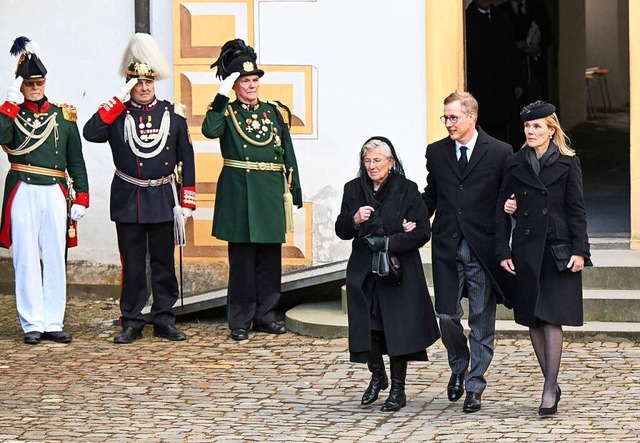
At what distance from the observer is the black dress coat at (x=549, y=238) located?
8391mm

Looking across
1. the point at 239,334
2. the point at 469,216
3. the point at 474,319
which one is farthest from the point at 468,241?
the point at 239,334

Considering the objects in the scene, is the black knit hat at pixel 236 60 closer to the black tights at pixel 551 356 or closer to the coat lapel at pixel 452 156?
the coat lapel at pixel 452 156

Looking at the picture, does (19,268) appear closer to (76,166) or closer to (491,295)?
(76,166)

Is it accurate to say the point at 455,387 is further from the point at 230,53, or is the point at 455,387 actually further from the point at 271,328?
the point at 230,53

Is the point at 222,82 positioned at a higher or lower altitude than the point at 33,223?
higher

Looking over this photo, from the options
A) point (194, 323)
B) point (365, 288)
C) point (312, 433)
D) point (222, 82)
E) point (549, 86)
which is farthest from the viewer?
point (549, 86)

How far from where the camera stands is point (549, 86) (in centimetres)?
1925

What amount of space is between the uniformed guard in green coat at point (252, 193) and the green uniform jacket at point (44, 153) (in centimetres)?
89

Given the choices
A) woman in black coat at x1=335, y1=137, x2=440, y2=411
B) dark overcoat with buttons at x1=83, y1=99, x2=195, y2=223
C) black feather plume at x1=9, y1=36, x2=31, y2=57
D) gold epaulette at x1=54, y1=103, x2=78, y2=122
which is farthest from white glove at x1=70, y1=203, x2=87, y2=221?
woman in black coat at x1=335, y1=137, x2=440, y2=411

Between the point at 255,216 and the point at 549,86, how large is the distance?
9061 millimetres

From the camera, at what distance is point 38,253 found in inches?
429

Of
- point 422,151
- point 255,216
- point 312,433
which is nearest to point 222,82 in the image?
point 255,216

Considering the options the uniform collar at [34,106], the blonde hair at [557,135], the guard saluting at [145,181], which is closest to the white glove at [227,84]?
the guard saluting at [145,181]

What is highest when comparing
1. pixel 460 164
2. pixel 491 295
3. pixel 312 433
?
pixel 460 164
